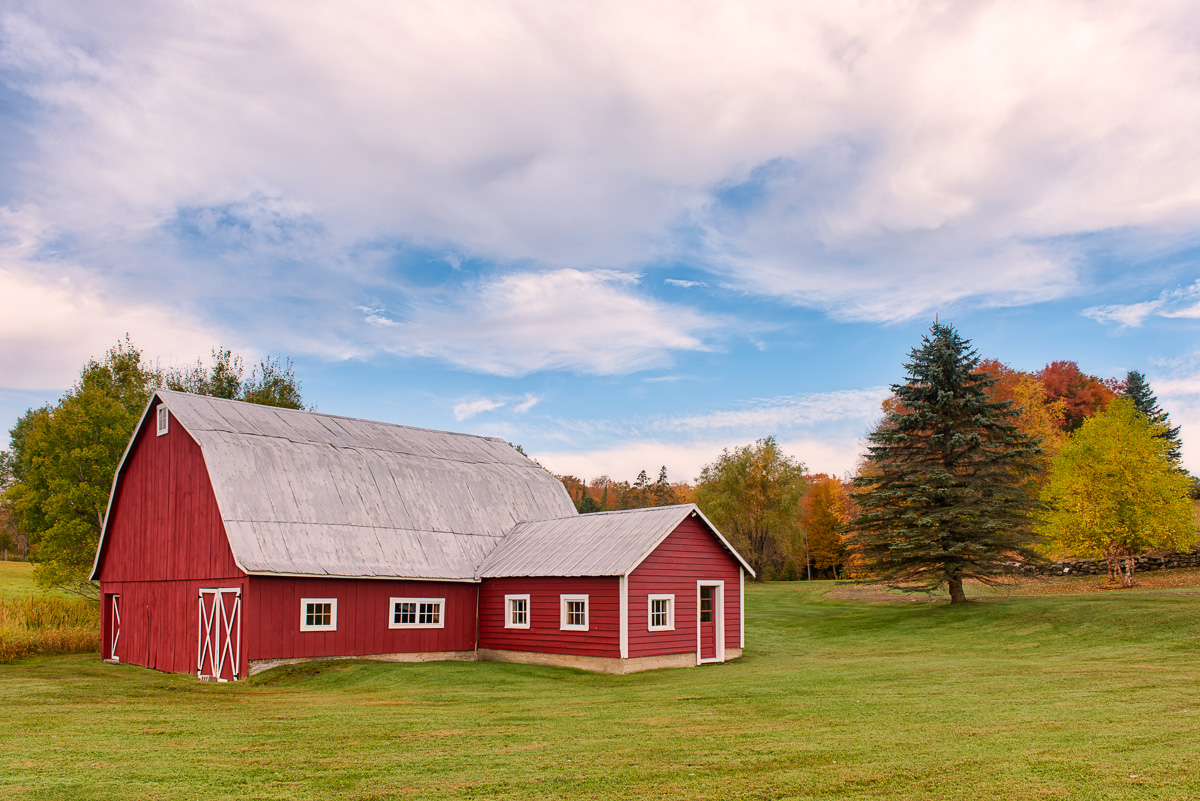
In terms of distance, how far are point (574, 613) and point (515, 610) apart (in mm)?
2389

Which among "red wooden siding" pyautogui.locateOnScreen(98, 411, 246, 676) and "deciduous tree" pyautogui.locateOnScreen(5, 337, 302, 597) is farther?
"deciduous tree" pyautogui.locateOnScreen(5, 337, 302, 597)

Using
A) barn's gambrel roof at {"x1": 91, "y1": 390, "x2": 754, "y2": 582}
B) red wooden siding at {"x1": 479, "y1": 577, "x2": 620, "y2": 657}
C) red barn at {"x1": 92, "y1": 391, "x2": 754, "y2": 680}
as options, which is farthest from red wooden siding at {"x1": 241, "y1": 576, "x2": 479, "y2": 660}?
red wooden siding at {"x1": 479, "y1": 577, "x2": 620, "y2": 657}

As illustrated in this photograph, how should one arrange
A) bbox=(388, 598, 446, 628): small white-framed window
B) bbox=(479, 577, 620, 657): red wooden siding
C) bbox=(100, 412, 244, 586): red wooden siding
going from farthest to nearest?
bbox=(388, 598, 446, 628): small white-framed window, bbox=(100, 412, 244, 586): red wooden siding, bbox=(479, 577, 620, 657): red wooden siding

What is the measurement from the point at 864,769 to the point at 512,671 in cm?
1411

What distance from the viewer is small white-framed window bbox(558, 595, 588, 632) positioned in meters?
23.4

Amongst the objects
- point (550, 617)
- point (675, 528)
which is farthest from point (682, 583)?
point (550, 617)

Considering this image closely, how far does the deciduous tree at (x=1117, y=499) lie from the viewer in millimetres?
37062

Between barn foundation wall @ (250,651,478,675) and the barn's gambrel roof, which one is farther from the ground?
the barn's gambrel roof

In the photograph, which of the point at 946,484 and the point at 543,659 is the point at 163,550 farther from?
the point at 946,484

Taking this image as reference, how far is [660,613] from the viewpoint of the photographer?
934 inches

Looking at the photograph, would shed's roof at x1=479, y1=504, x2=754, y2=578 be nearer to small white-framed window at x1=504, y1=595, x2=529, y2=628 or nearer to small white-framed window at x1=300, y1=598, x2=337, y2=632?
small white-framed window at x1=504, y1=595, x2=529, y2=628

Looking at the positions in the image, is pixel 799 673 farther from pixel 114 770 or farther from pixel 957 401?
pixel 957 401

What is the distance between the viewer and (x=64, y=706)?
50.6ft

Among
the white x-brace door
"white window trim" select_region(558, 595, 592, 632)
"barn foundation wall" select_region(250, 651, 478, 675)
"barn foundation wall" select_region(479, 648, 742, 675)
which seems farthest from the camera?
the white x-brace door
